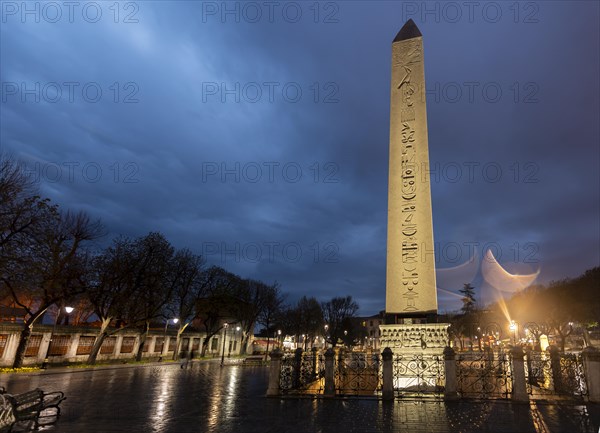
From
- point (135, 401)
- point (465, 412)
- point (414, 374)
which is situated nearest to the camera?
point (465, 412)

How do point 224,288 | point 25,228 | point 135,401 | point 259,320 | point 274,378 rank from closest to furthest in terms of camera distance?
point 135,401 → point 274,378 → point 25,228 → point 224,288 → point 259,320

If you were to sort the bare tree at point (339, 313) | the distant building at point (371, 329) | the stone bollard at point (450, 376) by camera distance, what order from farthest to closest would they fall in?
the distant building at point (371, 329), the bare tree at point (339, 313), the stone bollard at point (450, 376)

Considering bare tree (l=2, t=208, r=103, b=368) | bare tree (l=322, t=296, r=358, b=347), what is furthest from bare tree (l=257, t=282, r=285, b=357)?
bare tree (l=2, t=208, r=103, b=368)

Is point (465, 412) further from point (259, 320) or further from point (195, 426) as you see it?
point (259, 320)

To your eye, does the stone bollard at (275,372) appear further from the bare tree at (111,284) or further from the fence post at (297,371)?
the bare tree at (111,284)

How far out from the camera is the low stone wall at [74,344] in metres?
26.2

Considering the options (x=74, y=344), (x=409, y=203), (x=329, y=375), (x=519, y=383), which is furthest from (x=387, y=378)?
(x=74, y=344)

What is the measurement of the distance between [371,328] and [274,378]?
112328 millimetres

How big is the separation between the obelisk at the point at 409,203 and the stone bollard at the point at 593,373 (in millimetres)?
4693

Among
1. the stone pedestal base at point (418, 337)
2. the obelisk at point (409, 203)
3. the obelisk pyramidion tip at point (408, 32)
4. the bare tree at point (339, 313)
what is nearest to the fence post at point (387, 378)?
the stone pedestal base at point (418, 337)

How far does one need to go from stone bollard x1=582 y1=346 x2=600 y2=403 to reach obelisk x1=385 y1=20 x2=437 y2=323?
15.4 feet

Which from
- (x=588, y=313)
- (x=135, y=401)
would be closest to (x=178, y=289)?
(x=135, y=401)

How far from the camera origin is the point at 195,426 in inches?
338

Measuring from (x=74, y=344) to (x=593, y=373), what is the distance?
3535 cm
